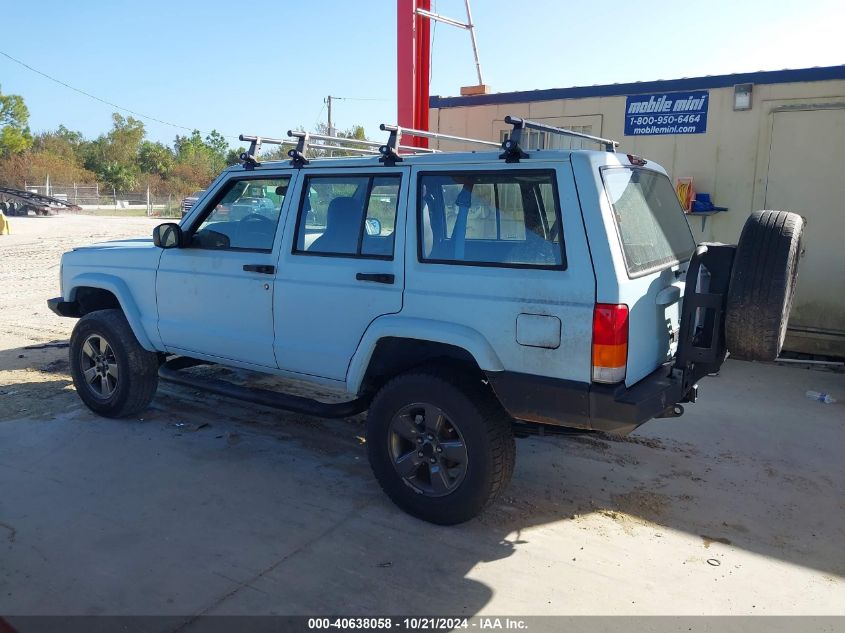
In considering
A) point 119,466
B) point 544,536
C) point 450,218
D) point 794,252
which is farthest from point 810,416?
point 119,466

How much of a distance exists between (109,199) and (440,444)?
57818 millimetres

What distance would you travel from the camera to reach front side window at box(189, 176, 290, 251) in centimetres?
469

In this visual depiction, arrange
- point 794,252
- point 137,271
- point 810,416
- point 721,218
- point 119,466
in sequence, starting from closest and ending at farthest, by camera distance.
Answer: point 794,252
point 119,466
point 137,271
point 810,416
point 721,218

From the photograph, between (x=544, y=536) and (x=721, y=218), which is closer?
(x=544, y=536)

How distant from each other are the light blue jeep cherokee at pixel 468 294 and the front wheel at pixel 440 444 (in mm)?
10

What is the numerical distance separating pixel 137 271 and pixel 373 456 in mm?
2495

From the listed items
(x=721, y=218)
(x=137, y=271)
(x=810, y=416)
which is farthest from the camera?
(x=721, y=218)

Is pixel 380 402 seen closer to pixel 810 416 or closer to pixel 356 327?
pixel 356 327

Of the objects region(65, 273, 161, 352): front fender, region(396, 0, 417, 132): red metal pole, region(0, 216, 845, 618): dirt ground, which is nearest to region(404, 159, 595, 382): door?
region(0, 216, 845, 618): dirt ground

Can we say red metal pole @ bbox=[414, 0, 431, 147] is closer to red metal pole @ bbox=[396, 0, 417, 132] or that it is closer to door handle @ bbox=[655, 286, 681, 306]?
Answer: red metal pole @ bbox=[396, 0, 417, 132]

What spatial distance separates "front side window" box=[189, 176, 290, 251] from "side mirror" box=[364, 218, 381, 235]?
74 centimetres

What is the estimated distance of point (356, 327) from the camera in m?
4.16

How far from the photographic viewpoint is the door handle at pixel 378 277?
4004mm

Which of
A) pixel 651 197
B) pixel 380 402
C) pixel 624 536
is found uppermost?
pixel 651 197
